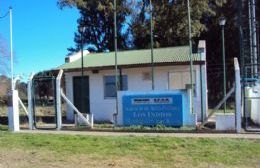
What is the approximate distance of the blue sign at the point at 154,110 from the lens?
18.8 m

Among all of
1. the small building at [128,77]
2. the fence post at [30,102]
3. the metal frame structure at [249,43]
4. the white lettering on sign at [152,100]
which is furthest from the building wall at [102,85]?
the white lettering on sign at [152,100]

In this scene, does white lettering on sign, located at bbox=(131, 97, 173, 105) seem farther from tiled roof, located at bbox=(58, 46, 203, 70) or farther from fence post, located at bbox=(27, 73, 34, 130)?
tiled roof, located at bbox=(58, 46, 203, 70)

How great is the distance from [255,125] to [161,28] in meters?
22.7

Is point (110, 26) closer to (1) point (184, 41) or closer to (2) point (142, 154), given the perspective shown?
(1) point (184, 41)

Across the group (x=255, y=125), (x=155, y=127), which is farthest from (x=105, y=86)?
(x=255, y=125)

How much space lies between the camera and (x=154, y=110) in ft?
62.4

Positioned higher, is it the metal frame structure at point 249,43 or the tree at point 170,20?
the tree at point 170,20

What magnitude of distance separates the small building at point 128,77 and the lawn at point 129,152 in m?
9.33

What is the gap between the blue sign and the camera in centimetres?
1880

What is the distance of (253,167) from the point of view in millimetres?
10711

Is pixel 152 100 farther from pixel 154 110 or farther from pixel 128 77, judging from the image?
pixel 128 77

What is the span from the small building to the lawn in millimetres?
9331

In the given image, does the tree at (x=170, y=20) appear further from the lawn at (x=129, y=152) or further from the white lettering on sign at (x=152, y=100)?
the lawn at (x=129, y=152)

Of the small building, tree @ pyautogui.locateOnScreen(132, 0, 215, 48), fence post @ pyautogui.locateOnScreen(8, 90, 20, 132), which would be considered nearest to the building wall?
the small building
